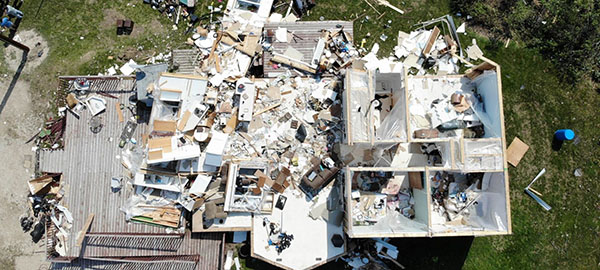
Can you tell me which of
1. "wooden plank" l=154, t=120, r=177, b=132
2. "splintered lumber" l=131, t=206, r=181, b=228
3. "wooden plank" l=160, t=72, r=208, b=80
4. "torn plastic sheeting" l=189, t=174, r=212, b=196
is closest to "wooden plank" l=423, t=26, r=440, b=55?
"wooden plank" l=160, t=72, r=208, b=80

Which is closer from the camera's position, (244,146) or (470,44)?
(244,146)

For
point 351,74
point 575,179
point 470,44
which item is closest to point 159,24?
point 351,74

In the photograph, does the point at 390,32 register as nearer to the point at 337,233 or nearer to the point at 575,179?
the point at 337,233

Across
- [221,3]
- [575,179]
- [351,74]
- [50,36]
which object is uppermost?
[221,3]

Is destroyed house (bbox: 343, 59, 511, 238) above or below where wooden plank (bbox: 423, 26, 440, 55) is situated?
below

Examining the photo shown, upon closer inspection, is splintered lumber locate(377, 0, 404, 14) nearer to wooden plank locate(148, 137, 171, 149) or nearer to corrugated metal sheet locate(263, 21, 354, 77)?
corrugated metal sheet locate(263, 21, 354, 77)
